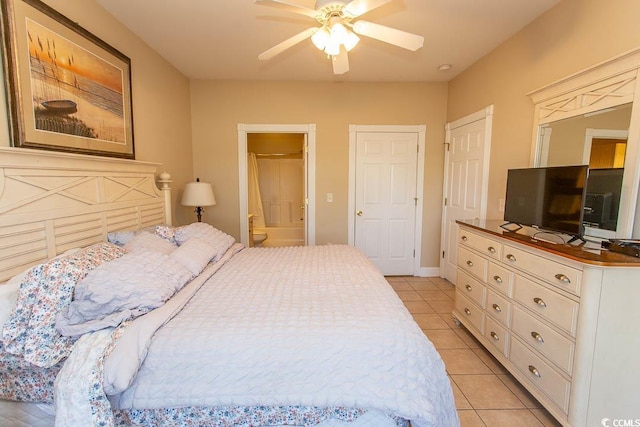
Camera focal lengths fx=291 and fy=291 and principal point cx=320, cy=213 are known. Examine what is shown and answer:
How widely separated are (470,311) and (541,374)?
804 millimetres

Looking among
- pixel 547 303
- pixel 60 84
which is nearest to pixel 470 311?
pixel 547 303

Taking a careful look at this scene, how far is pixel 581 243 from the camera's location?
1.71 metres

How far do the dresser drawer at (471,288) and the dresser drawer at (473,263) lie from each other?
54 millimetres

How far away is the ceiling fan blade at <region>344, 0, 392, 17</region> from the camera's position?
1546 mm

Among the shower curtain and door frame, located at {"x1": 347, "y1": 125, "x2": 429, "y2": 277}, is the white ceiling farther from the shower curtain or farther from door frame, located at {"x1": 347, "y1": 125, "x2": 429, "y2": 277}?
the shower curtain

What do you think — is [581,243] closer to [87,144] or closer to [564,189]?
[564,189]

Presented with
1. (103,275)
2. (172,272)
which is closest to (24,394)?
(103,275)

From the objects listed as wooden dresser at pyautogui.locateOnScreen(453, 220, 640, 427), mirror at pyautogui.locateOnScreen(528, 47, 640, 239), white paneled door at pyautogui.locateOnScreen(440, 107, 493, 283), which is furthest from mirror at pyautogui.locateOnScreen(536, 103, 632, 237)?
white paneled door at pyautogui.locateOnScreen(440, 107, 493, 283)

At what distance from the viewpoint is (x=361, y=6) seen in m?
1.59

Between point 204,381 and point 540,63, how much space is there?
3.14m

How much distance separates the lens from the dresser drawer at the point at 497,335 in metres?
2.00

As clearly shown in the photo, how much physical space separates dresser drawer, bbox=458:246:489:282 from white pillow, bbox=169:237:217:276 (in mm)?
2088

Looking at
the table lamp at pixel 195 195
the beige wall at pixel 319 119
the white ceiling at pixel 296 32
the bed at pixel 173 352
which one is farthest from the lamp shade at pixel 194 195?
the bed at pixel 173 352

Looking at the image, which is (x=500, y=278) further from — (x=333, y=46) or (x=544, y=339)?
(x=333, y=46)
